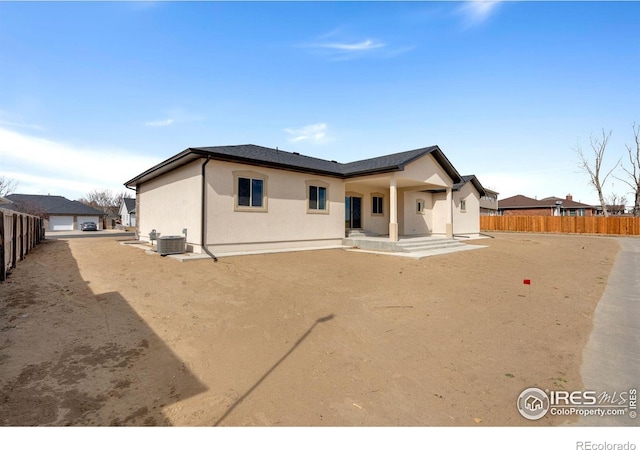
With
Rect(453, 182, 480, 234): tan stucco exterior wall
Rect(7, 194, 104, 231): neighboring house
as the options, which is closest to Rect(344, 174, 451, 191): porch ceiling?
Rect(453, 182, 480, 234): tan stucco exterior wall

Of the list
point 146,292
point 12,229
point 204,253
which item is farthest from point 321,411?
point 12,229

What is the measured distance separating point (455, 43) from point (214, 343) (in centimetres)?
1181

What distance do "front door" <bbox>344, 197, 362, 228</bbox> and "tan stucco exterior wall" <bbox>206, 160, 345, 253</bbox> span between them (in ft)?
4.61

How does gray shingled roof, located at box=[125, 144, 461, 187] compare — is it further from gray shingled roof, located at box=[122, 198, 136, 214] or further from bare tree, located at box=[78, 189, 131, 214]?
bare tree, located at box=[78, 189, 131, 214]

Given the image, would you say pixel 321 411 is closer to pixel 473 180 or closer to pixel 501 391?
pixel 501 391

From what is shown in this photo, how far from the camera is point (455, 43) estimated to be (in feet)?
32.6

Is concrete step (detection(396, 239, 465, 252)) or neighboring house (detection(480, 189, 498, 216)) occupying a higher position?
neighboring house (detection(480, 189, 498, 216))

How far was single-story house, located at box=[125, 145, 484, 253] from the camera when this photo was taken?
1097 centimetres

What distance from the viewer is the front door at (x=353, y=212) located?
17.0m

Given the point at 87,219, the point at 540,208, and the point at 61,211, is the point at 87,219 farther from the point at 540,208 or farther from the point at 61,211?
the point at 540,208

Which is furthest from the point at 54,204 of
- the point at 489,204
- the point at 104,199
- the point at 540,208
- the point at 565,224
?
the point at 540,208

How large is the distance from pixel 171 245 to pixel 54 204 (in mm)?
50140

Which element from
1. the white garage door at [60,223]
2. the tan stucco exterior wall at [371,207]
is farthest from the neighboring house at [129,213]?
the tan stucco exterior wall at [371,207]

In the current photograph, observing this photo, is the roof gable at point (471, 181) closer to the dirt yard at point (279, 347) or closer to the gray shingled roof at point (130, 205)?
the dirt yard at point (279, 347)
